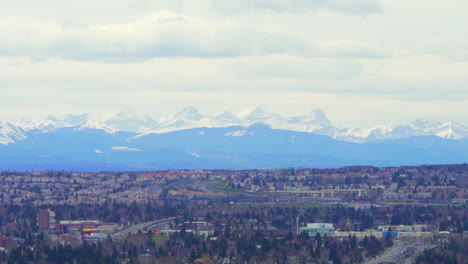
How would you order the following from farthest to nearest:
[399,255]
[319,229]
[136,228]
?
[136,228] < [319,229] < [399,255]

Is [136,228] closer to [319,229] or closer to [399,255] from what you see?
[319,229]

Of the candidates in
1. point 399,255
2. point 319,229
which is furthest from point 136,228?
point 399,255

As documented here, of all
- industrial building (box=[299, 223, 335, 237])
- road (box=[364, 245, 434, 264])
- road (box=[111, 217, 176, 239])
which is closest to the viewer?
road (box=[364, 245, 434, 264])

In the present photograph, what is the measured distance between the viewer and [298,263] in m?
125

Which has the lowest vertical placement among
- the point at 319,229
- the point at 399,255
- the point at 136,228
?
the point at 399,255

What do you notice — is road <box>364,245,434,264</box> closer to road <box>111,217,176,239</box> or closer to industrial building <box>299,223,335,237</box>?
industrial building <box>299,223,335,237</box>

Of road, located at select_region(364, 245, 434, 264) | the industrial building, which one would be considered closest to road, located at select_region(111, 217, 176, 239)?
the industrial building

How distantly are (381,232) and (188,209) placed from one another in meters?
38.9

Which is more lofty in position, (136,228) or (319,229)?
(319,229)

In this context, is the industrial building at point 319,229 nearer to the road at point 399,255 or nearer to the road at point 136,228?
the road at point 399,255

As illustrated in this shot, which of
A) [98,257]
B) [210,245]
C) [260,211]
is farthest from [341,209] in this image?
[98,257]

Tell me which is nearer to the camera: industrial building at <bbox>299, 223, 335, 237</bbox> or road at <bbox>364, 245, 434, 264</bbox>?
road at <bbox>364, 245, 434, 264</bbox>

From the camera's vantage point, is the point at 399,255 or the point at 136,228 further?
the point at 136,228

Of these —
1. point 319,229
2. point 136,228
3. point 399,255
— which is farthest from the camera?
point 136,228
